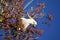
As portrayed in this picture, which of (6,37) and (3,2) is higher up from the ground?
(3,2)

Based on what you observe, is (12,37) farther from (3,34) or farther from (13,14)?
(13,14)

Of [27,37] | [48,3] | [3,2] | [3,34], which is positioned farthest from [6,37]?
[48,3]

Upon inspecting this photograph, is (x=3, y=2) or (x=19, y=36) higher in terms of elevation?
(x=3, y=2)

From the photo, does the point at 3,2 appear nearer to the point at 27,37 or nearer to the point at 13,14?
the point at 13,14

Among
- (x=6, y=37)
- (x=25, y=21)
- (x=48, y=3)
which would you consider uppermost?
(x=48, y=3)

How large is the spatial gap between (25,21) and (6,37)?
0.67ft

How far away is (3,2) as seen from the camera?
1719 millimetres

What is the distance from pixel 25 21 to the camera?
172 centimetres

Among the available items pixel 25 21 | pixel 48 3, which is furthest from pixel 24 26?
pixel 48 3

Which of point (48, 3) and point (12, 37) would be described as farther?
point (48, 3)

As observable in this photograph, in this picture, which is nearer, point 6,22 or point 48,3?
point 6,22

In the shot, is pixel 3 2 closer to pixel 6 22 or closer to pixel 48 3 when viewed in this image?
pixel 6 22

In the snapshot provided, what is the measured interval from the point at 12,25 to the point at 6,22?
54 millimetres

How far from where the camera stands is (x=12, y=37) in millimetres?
1757
